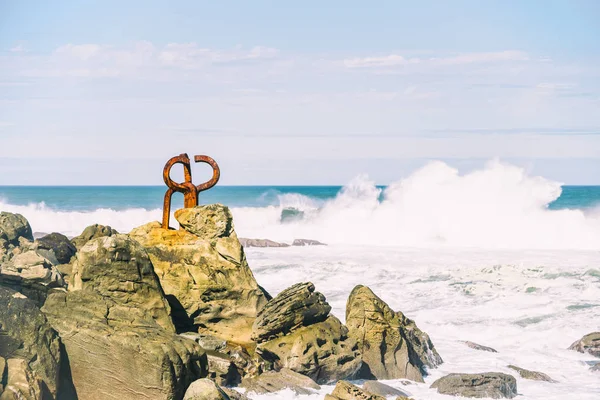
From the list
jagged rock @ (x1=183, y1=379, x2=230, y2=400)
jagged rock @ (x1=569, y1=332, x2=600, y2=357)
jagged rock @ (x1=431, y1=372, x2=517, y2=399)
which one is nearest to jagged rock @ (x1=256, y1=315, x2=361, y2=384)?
jagged rock @ (x1=431, y1=372, x2=517, y2=399)

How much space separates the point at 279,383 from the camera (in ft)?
31.4

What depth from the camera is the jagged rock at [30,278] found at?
9.41 m

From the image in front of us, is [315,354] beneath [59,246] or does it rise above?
beneath

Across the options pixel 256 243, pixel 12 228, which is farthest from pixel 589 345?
pixel 256 243

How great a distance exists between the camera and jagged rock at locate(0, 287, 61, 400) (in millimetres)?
7277

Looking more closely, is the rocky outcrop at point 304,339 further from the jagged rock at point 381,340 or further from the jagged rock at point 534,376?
the jagged rock at point 534,376

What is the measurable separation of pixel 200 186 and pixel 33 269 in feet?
12.2

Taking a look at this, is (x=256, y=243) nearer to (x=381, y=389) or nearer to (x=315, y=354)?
(x=315, y=354)

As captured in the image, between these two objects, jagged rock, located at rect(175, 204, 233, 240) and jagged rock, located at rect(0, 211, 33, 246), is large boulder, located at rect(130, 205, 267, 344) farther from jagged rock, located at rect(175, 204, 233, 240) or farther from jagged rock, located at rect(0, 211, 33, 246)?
jagged rock, located at rect(0, 211, 33, 246)

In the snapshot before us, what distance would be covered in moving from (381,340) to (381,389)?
1.35 m

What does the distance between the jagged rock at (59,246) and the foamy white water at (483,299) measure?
5.47m

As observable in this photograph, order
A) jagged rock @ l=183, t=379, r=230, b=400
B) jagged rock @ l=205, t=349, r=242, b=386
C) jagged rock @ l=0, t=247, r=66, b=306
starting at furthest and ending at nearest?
jagged rock @ l=0, t=247, r=66, b=306 → jagged rock @ l=205, t=349, r=242, b=386 → jagged rock @ l=183, t=379, r=230, b=400

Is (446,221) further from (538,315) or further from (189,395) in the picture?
(189,395)

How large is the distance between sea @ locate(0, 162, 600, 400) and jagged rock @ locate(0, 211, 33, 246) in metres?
6.06
